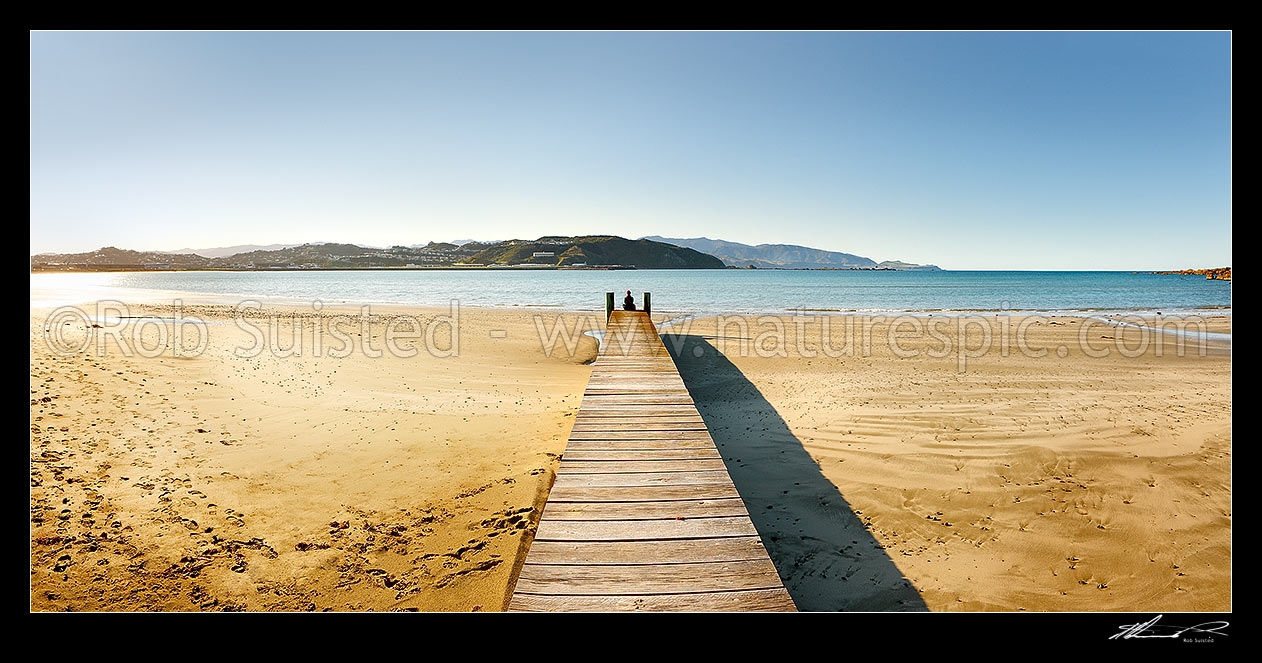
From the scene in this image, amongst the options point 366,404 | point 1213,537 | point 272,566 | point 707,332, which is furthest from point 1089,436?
point 707,332

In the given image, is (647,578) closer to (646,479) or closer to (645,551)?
(645,551)

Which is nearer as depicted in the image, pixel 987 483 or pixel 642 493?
pixel 642 493

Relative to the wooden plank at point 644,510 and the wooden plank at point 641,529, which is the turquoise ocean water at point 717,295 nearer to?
the wooden plank at point 644,510

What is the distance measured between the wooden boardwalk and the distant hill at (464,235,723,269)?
13115cm

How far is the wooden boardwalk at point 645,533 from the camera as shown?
254cm

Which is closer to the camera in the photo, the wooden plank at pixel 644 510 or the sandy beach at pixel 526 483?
the wooden plank at pixel 644 510

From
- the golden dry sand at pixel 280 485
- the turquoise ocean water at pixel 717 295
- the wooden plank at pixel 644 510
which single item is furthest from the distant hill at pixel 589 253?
the wooden plank at pixel 644 510

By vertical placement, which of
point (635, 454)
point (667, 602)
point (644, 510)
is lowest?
point (667, 602)

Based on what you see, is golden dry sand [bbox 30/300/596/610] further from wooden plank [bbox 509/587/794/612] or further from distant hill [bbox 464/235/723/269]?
distant hill [bbox 464/235/723/269]

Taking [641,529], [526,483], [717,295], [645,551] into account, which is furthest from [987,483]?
[717,295]
